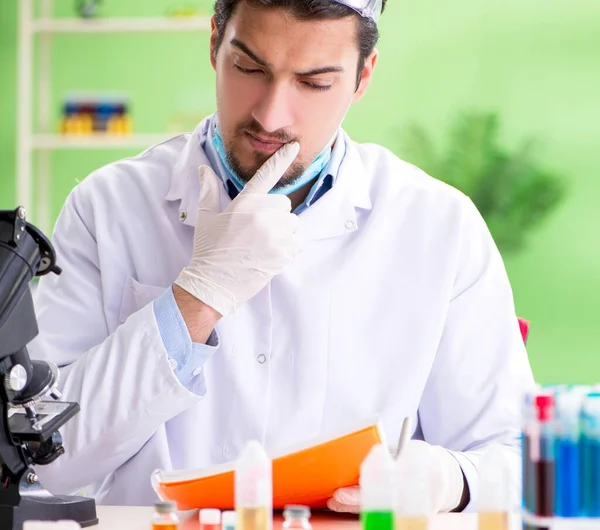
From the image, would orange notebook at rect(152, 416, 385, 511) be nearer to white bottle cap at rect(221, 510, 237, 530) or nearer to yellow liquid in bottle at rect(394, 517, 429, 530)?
white bottle cap at rect(221, 510, 237, 530)

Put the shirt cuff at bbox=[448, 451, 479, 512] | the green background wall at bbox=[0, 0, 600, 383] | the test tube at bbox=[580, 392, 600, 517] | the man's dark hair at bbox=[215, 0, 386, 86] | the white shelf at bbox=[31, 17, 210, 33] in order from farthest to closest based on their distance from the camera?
1. the green background wall at bbox=[0, 0, 600, 383]
2. the white shelf at bbox=[31, 17, 210, 33]
3. the man's dark hair at bbox=[215, 0, 386, 86]
4. the shirt cuff at bbox=[448, 451, 479, 512]
5. the test tube at bbox=[580, 392, 600, 517]

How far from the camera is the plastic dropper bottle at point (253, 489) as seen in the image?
100cm

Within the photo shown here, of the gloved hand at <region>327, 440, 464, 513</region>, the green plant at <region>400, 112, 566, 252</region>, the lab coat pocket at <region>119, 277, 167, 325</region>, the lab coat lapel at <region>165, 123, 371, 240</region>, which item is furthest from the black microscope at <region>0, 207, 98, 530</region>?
the green plant at <region>400, 112, 566, 252</region>

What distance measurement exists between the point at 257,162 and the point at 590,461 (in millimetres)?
879

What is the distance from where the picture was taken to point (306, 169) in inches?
68.3

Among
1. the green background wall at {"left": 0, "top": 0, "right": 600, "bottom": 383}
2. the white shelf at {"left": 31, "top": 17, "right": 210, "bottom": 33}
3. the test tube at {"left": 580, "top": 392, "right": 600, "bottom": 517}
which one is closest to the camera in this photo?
the test tube at {"left": 580, "top": 392, "right": 600, "bottom": 517}

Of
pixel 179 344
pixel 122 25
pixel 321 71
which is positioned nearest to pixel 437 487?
pixel 179 344

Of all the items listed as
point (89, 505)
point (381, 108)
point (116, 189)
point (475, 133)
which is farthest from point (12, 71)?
point (89, 505)

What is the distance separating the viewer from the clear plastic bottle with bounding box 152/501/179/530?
1.03 m

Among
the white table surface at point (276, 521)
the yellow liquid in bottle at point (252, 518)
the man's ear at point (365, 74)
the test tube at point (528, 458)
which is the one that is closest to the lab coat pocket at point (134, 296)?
the white table surface at point (276, 521)

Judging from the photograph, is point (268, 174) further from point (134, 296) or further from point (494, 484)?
point (494, 484)

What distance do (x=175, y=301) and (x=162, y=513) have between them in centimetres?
52

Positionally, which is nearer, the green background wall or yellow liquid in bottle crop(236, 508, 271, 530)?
yellow liquid in bottle crop(236, 508, 271, 530)

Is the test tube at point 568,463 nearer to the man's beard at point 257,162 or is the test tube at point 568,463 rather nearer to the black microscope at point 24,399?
the black microscope at point 24,399
